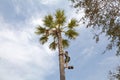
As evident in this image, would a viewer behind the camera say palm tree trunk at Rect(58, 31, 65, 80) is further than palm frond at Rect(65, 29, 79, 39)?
No

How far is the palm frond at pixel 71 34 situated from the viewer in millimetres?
26312

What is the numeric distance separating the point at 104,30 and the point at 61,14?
8.05m

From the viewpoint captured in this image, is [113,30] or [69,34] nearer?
→ [113,30]

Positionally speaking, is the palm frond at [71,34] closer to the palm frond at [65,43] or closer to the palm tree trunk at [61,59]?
the palm frond at [65,43]

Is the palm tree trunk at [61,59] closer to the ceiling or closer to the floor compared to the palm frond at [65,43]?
closer to the floor

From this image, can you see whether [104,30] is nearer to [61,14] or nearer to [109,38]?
[109,38]

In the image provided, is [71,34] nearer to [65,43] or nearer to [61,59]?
[65,43]

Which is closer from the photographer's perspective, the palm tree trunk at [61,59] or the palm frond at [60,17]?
the palm tree trunk at [61,59]

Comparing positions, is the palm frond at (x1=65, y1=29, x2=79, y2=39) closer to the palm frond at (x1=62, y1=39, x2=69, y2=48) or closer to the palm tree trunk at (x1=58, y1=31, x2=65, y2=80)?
the palm frond at (x1=62, y1=39, x2=69, y2=48)

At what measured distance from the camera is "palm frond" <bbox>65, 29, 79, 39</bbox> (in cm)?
2631

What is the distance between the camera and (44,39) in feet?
87.6

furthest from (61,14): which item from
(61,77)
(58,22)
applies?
(61,77)

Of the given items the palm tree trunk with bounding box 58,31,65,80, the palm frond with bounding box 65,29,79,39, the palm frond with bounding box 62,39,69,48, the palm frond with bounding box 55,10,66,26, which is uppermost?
the palm frond with bounding box 55,10,66,26

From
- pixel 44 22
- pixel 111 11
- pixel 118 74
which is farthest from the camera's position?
pixel 44 22
